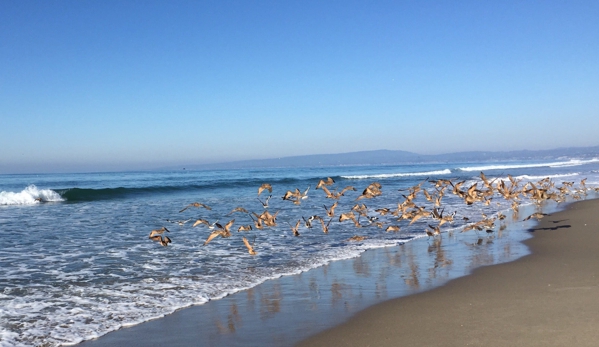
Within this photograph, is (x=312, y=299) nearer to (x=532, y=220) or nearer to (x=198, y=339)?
(x=198, y=339)

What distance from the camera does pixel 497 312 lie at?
5652 millimetres

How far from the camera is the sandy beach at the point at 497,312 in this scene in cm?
485

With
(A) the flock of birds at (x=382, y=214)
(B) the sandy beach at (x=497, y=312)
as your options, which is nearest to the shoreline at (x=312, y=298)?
(B) the sandy beach at (x=497, y=312)

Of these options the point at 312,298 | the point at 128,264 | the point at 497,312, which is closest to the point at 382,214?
the point at 128,264

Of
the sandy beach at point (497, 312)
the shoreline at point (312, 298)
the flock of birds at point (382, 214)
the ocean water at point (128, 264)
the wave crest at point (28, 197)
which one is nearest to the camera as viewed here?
the sandy beach at point (497, 312)

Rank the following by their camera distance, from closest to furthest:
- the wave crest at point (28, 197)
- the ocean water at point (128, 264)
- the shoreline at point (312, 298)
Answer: the shoreline at point (312, 298)
the ocean water at point (128, 264)
the wave crest at point (28, 197)

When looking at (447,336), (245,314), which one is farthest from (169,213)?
(447,336)

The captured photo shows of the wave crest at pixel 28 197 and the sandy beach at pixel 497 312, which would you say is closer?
the sandy beach at pixel 497 312

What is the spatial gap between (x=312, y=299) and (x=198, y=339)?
1957mm

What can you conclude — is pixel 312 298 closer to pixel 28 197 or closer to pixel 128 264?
pixel 128 264

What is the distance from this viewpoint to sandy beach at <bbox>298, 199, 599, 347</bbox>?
4848 mm

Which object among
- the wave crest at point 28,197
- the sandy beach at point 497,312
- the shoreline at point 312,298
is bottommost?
the shoreline at point 312,298

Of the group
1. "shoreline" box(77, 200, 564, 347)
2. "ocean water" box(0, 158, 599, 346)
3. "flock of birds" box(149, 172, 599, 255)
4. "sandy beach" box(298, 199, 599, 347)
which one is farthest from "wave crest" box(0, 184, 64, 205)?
"sandy beach" box(298, 199, 599, 347)

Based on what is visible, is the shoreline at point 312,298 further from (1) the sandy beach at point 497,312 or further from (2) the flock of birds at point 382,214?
(2) the flock of birds at point 382,214
